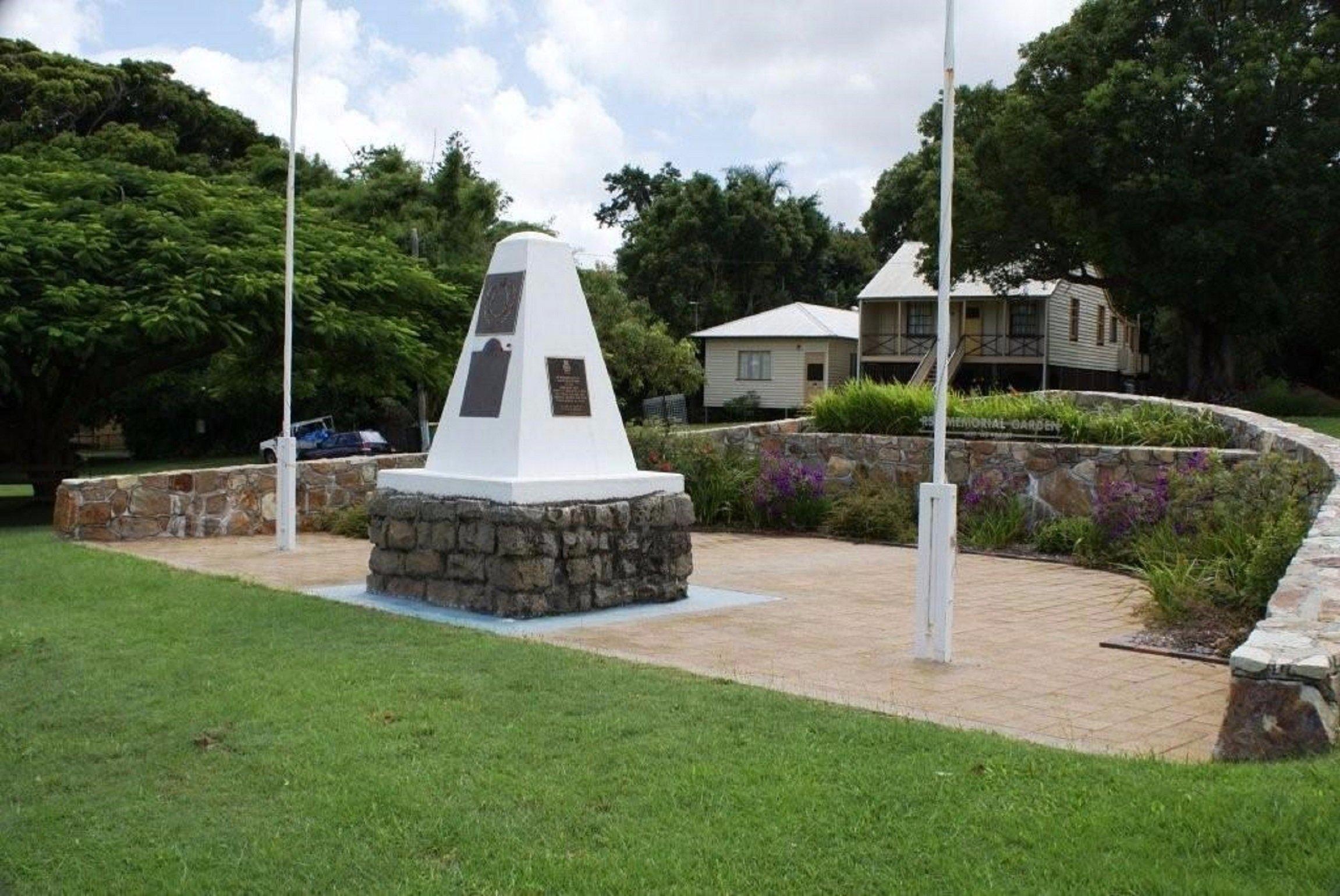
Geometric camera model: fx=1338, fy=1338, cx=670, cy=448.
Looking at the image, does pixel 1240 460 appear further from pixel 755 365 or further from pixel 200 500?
pixel 755 365

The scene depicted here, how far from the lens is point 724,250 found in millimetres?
53312

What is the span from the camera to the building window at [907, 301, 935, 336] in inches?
1655

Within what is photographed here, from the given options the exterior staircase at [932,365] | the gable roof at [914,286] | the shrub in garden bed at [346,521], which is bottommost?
the shrub in garden bed at [346,521]

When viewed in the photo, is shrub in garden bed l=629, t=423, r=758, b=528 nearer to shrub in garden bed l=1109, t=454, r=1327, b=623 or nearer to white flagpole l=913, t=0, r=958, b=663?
shrub in garden bed l=1109, t=454, r=1327, b=623

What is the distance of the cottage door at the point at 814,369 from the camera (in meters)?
45.0

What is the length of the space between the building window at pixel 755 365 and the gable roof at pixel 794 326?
829 millimetres

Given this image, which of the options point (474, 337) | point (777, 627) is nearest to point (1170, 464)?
point (777, 627)

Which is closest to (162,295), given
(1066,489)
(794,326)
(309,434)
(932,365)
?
(1066,489)

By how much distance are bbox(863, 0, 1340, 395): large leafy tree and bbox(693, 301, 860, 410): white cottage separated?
37.2 ft

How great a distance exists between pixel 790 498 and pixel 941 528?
26.8 ft

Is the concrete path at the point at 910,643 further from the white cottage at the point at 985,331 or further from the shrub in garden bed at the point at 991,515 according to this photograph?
the white cottage at the point at 985,331

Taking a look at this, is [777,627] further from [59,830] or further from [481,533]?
[59,830]

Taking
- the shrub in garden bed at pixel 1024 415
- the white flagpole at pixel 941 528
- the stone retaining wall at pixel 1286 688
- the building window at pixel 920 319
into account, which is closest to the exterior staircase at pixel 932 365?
the building window at pixel 920 319

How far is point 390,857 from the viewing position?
4570 millimetres
